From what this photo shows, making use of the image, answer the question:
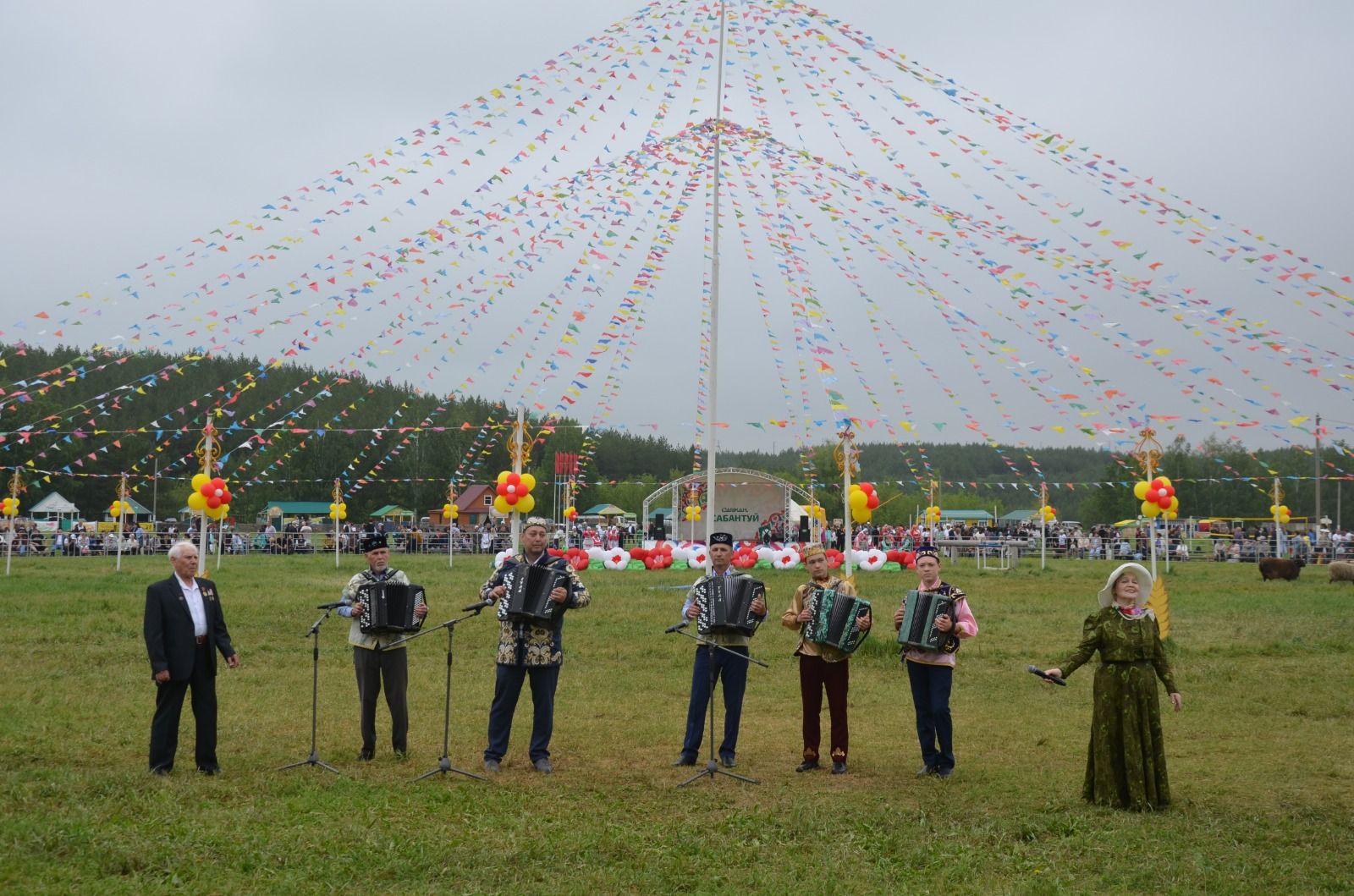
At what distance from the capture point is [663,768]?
8977mm

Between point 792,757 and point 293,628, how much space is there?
34.4ft

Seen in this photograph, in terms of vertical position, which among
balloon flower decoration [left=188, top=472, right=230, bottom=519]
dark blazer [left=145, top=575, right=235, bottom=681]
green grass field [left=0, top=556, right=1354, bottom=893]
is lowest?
green grass field [left=0, top=556, right=1354, bottom=893]

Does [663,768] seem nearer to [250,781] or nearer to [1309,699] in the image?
[250,781]

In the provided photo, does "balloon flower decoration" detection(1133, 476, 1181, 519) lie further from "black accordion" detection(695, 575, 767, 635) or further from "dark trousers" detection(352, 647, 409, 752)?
"dark trousers" detection(352, 647, 409, 752)

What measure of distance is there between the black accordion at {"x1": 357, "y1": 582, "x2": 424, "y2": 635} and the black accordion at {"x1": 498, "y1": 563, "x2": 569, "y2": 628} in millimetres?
766

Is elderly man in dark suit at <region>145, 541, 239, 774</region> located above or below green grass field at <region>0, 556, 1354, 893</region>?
above

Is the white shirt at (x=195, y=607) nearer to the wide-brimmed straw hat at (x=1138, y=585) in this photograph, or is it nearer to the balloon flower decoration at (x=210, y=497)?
the wide-brimmed straw hat at (x=1138, y=585)

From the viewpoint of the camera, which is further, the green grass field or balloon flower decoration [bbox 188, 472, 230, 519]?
balloon flower decoration [bbox 188, 472, 230, 519]

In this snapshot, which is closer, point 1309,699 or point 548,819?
point 548,819

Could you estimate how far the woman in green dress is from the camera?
759cm

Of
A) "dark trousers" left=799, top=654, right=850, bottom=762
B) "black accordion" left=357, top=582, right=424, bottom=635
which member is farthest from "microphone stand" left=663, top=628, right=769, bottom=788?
"black accordion" left=357, top=582, right=424, bottom=635

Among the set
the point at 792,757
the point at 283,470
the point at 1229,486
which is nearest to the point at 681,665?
the point at 792,757

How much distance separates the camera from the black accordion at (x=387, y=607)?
894cm

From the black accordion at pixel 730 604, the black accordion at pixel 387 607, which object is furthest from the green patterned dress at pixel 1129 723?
the black accordion at pixel 387 607
